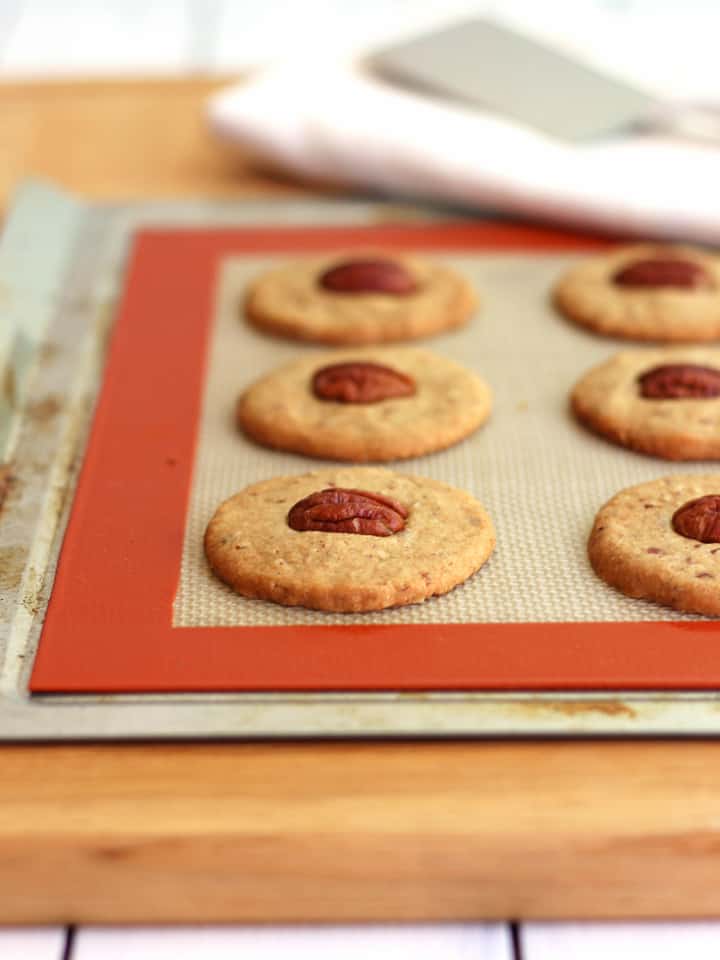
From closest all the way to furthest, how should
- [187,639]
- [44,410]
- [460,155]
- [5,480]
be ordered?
[187,639] < [5,480] < [44,410] < [460,155]

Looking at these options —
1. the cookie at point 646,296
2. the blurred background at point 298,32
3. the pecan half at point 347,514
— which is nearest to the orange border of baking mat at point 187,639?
the pecan half at point 347,514

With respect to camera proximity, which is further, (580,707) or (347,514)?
(347,514)

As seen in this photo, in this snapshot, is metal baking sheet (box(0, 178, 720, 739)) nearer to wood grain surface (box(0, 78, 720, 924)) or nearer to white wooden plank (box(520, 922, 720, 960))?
wood grain surface (box(0, 78, 720, 924))

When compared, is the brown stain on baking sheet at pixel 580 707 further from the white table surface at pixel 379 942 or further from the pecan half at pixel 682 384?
the pecan half at pixel 682 384

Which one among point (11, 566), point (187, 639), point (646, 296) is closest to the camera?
point (187, 639)

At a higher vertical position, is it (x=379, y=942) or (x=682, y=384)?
(x=682, y=384)

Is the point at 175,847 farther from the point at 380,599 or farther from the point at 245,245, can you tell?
the point at 245,245

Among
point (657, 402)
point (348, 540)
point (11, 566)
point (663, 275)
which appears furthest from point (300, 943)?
point (663, 275)

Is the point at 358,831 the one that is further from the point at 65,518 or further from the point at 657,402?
the point at 657,402
